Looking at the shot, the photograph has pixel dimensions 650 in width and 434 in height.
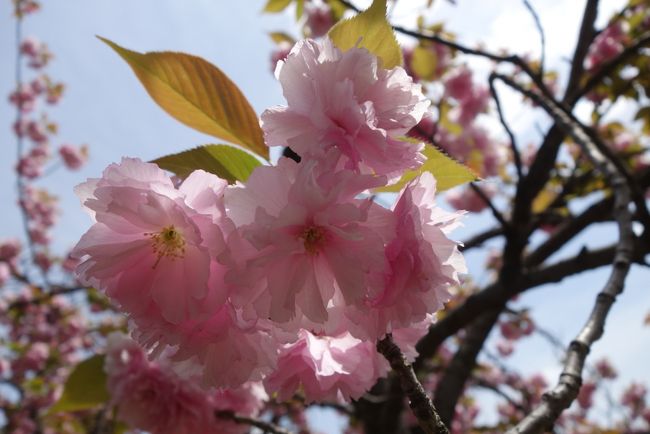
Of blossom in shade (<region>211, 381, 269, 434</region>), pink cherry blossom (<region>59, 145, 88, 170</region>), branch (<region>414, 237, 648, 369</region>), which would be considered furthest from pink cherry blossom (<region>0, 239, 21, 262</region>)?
blossom in shade (<region>211, 381, 269, 434</region>)

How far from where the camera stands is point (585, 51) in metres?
2.48

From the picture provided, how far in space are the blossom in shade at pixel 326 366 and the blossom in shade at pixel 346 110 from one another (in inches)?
10.3

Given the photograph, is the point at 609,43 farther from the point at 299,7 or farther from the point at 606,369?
the point at 606,369

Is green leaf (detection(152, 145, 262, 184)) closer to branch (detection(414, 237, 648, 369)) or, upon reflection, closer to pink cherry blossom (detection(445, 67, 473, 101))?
branch (detection(414, 237, 648, 369))

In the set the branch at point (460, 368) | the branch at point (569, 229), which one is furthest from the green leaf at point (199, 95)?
the branch at point (460, 368)

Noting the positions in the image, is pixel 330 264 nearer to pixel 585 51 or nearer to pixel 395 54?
pixel 395 54

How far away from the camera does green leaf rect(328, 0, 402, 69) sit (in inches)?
25.1

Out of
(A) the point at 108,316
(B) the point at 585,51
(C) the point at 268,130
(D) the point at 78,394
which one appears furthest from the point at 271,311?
(A) the point at 108,316

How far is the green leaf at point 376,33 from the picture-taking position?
0.64 m

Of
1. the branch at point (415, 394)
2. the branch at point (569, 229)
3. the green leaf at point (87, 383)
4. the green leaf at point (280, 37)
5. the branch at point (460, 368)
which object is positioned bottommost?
the green leaf at point (87, 383)

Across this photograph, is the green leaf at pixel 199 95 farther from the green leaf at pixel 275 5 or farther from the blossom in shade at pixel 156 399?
the green leaf at pixel 275 5

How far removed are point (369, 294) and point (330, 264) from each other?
0.17ft

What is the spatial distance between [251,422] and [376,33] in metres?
0.86

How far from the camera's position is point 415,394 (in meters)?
0.55
